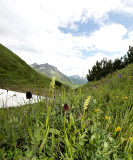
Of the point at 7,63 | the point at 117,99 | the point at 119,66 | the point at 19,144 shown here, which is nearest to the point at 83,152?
the point at 19,144

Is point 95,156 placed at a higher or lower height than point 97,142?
lower

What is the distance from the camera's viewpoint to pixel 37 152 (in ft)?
4.66

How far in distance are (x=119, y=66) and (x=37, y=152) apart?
3027 cm

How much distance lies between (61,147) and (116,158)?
0.73 metres

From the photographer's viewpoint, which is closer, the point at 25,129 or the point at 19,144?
the point at 19,144

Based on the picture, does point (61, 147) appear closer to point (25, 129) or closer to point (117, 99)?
point (25, 129)

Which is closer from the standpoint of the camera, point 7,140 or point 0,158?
point 0,158

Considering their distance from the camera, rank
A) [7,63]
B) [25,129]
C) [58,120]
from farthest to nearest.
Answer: [7,63]
[58,120]
[25,129]

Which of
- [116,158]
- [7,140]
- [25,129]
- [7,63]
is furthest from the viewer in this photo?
[7,63]

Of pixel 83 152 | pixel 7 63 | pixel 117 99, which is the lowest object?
pixel 83 152

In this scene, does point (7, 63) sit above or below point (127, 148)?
above

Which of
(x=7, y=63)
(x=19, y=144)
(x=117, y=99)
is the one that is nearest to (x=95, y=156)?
(x=19, y=144)

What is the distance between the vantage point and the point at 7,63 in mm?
35344

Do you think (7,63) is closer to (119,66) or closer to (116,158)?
(119,66)
